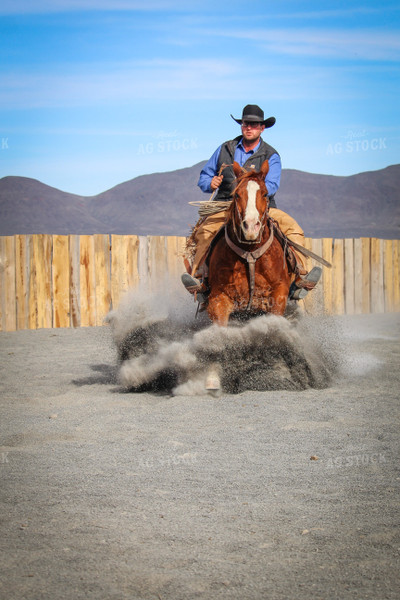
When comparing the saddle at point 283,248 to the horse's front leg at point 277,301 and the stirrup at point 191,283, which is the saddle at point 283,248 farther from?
the horse's front leg at point 277,301

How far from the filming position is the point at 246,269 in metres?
5.58

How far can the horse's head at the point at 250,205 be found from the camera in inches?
200

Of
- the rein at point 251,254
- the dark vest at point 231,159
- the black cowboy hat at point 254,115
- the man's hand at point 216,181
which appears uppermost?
the black cowboy hat at point 254,115

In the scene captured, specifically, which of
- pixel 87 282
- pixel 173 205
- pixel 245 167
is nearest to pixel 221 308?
pixel 245 167

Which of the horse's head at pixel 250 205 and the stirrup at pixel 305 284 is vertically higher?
the horse's head at pixel 250 205

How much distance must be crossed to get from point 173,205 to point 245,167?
41.6 meters

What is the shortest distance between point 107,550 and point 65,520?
37 cm

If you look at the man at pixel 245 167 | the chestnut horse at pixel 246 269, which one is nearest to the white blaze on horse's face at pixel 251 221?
the chestnut horse at pixel 246 269

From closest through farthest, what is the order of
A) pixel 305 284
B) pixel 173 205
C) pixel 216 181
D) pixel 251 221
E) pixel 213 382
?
pixel 251 221 → pixel 213 382 → pixel 305 284 → pixel 216 181 → pixel 173 205

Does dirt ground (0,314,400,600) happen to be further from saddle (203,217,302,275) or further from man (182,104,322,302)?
man (182,104,322,302)

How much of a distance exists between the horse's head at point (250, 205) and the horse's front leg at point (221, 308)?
0.68 m

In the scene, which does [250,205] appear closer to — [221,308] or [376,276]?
[221,308]

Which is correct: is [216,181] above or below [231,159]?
below

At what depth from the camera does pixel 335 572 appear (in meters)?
2.32
